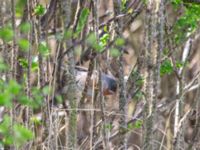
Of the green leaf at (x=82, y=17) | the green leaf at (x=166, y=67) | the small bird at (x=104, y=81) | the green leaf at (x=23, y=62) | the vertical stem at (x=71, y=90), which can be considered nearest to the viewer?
the vertical stem at (x=71, y=90)

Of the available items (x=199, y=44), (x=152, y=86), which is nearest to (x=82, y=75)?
(x=152, y=86)

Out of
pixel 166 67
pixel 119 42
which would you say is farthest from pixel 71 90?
pixel 166 67

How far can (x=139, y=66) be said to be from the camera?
9.84 ft

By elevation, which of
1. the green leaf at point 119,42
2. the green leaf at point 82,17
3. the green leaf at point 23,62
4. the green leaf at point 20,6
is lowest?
the green leaf at point 23,62

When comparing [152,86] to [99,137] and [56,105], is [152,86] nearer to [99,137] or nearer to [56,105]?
[99,137]

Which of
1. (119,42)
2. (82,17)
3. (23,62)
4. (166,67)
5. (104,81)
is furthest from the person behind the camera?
(104,81)

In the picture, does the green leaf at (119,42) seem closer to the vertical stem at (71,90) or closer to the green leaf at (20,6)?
the vertical stem at (71,90)

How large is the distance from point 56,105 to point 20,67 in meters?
0.32

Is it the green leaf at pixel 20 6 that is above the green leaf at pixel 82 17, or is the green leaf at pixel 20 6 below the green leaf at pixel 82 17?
above

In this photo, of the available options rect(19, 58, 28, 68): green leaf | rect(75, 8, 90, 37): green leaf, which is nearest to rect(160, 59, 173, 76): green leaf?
rect(75, 8, 90, 37): green leaf

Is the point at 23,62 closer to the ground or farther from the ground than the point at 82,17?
closer to the ground

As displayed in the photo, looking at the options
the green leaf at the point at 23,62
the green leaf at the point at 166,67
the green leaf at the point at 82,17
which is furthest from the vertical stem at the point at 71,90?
the green leaf at the point at 166,67

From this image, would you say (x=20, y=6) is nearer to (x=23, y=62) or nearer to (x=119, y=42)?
(x=23, y=62)

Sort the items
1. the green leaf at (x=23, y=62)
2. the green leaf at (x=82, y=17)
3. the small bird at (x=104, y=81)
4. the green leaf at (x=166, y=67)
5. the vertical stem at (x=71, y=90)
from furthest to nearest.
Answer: the small bird at (x=104, y=81), the green leaf at (x=166, y=67), the green leaf at (x=23, y=62), the green leaf at (x=82, y=17), the vertical stem at (x=71, y=90)
